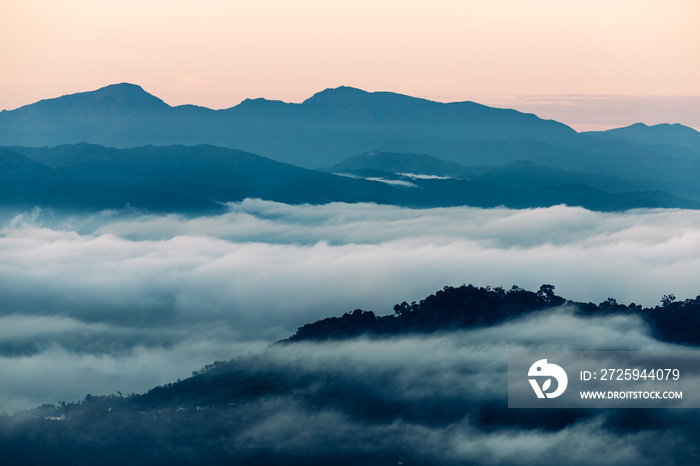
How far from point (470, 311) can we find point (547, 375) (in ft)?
56.5

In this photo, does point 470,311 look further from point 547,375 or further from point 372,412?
point 372,412

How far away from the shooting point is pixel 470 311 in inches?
4879

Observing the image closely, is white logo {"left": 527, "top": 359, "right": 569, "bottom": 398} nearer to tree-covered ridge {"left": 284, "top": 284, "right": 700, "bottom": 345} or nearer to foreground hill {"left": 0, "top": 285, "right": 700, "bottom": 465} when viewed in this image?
foreground hill {"left": 0, "top": 285, "right": 700, "bottom": 465}

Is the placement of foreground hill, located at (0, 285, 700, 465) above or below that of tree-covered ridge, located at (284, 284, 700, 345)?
below

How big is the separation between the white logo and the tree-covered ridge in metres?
11.2

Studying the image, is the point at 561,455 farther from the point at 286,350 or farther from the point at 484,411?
the point at 286,350

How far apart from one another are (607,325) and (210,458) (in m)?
45.7

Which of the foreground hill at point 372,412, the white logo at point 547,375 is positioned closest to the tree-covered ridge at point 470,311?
the foreground hill at point 372,412

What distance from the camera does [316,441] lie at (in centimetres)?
10269

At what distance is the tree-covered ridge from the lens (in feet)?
382

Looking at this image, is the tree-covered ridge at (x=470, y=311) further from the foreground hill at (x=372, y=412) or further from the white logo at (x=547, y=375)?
the white logo at (x=547, y=375)

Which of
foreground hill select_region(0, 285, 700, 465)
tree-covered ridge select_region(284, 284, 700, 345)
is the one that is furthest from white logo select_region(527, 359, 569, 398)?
tree-covered ridge select_region(284, 284, 700, 345)

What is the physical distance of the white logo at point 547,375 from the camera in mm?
104988

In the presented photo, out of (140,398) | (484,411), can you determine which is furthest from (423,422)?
(140,398)
